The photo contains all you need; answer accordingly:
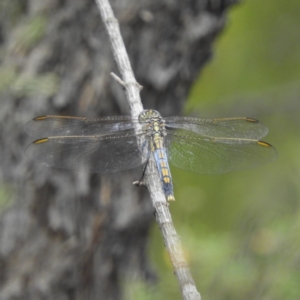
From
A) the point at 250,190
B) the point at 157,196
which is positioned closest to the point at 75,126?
the point at 157,196

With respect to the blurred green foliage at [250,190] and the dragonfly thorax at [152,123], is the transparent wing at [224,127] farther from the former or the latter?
the blurred green foliage at [250,190]

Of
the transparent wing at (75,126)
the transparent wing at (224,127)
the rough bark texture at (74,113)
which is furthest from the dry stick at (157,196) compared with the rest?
the rough bark texture at (74,113)

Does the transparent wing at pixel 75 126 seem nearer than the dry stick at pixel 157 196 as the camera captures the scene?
No

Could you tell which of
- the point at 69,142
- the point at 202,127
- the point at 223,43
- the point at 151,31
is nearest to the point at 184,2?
the point at 151,31

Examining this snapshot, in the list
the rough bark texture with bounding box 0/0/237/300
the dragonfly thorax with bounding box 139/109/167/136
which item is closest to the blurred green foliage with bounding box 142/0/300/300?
the rough bark texture with bounding box 0/0/237/300

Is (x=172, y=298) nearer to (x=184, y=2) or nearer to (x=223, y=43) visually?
(x=184, y=2)

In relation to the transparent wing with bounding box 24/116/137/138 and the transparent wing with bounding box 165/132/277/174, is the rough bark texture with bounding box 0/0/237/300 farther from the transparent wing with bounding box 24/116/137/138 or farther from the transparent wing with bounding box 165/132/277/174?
the transparent wing with bounding box 165/132/277/174
